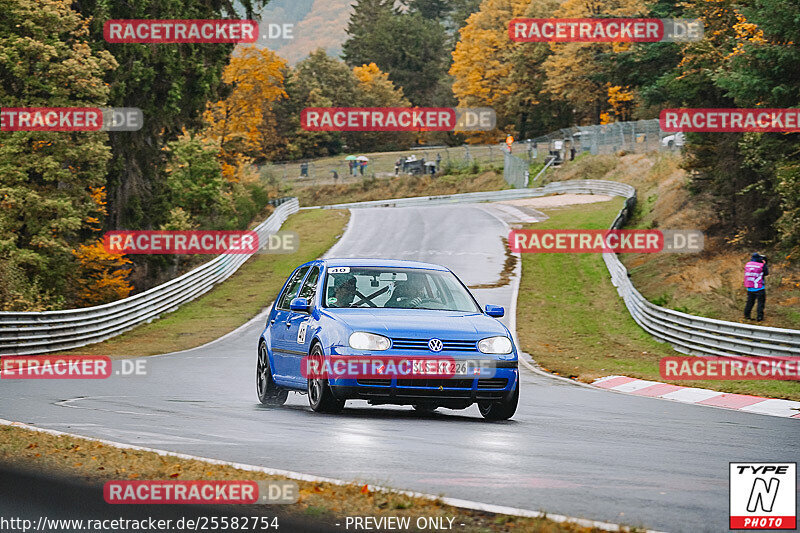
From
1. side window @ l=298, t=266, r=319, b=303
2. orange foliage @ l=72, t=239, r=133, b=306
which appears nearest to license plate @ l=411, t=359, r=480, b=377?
side window @ l=298, t=266, r=319, b=303

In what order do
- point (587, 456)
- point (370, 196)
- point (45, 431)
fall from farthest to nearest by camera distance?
1. point (370, 196)
2. point (45, 431)
3. point (587, 456)

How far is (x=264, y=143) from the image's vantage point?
120 m

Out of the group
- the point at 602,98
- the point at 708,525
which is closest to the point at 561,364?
the point at 708,525

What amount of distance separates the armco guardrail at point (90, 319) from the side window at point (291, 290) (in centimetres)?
1237

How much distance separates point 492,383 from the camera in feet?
36.5

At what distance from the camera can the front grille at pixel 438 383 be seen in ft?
35.6

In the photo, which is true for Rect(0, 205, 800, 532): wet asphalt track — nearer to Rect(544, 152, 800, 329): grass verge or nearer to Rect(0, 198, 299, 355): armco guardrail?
Rect(0, 198, 299, 355): armco guardrail

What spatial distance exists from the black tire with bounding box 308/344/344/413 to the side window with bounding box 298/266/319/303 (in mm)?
1092

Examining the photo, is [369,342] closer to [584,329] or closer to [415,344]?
[415,344]

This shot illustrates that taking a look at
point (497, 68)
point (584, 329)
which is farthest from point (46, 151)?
point (497, 68)

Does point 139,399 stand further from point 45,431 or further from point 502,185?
point 502,185

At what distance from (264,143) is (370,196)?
113ft

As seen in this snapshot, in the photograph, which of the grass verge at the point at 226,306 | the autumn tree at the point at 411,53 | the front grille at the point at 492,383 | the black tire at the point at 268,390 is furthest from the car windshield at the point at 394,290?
the autumn tree at the point at 411,53

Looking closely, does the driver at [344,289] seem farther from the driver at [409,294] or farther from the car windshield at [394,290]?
the driver at [409,294]
